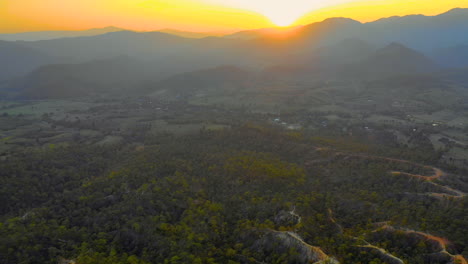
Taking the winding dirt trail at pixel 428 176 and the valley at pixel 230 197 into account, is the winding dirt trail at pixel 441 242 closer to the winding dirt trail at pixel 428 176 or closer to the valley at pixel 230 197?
the valley at pixel 230 197

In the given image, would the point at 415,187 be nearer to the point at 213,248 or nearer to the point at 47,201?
the point at 213,248

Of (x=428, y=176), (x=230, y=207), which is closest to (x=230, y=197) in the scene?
(x=230, y=207)

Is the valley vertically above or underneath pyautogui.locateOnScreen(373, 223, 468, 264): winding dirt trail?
underneath

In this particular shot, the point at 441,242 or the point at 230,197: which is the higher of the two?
the point at 441,242

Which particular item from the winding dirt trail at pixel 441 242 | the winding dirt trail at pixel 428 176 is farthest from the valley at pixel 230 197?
the winding dirt trail at pixel 428 176

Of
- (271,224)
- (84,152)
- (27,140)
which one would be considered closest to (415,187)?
(271,224)

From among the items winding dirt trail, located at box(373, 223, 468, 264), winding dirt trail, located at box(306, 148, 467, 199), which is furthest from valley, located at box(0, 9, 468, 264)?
winding dirt trail, located at box(306, 148, 467, 199)

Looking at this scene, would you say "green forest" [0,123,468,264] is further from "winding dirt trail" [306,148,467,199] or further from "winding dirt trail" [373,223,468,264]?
"winding dirt trail" [306,148,467,199]

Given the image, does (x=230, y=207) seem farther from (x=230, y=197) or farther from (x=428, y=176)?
(x=428, y=176)

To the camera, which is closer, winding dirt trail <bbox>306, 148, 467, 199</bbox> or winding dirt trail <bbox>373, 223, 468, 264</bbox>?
winding dirt trail <bbox>373, 223, 468, 264</bbox>

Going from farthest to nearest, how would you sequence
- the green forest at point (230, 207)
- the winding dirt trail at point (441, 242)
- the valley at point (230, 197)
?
the valley at point (230, 197)
the green forest at point (230, 207)
the winding dirt trail at point (441, 242)

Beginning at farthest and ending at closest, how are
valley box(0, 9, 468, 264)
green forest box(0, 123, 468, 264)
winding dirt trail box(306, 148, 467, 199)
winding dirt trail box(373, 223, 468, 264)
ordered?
winding dirt trail box(306, 148, 467, 199)
valley box(0, 9, 468, 264)
green forest box(0, 123, 468, 264)
winding dirt trail box(373, 223, 468, 264)

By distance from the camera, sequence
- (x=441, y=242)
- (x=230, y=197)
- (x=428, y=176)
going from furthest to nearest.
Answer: (x=428, y=176), (x=230, y=197), (x=441, y=242)
